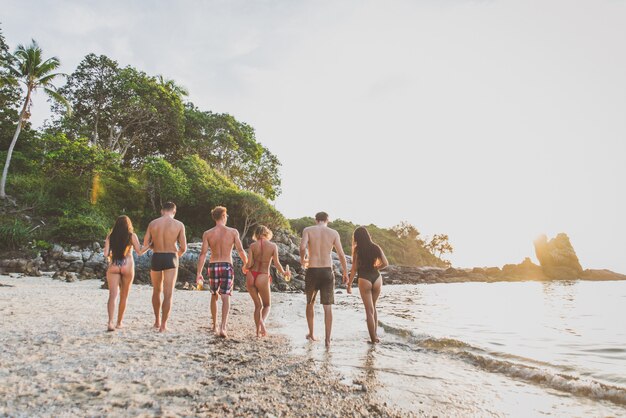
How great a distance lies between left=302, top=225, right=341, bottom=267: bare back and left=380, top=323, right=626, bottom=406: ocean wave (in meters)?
2.61

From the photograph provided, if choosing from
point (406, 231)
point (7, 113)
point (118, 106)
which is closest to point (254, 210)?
point (118, 106)

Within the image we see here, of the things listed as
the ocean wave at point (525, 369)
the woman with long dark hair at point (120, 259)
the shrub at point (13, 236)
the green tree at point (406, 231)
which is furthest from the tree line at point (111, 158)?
the green tree at point (406, 231)

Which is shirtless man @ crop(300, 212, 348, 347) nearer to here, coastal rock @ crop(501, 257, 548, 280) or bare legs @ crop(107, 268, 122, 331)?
bare legs @ crop(107, 268, 122, 331)

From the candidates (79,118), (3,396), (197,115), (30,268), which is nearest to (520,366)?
(3,396)

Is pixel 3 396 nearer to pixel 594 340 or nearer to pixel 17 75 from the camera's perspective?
pixel 594 340

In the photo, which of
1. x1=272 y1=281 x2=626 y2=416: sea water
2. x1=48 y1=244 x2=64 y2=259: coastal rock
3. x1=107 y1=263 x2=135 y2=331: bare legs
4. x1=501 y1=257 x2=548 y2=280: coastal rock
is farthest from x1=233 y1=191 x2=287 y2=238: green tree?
x1=501 y1=257 x2=548 y2=280: coastal rock

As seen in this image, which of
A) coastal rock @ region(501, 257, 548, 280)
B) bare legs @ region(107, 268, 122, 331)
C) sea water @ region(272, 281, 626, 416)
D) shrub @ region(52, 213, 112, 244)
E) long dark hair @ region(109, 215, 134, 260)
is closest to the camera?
sea water @ region(272, 281, 626, 416)

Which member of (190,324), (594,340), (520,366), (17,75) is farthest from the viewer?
(17,75)

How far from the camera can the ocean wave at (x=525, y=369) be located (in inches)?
168

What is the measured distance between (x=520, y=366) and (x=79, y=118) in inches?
1462

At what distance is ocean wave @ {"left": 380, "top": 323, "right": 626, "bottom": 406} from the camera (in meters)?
4.27

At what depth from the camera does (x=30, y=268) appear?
15.2 metres

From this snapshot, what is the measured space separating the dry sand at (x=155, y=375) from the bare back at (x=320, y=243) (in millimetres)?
1581

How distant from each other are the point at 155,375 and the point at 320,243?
3438 millimetres
